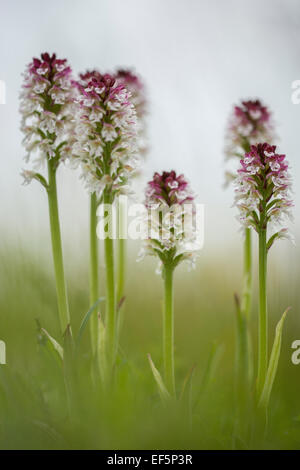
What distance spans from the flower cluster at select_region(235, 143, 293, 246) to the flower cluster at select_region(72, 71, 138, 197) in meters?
0.46

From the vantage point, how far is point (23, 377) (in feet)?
6.44

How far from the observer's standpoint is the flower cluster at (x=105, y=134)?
1832 mm

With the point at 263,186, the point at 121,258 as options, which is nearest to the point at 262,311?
the point at 263,186

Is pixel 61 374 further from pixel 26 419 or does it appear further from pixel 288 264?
pixel 288 264

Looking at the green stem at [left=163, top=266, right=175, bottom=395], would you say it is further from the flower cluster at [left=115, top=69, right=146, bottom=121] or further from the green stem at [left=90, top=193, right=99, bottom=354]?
the flower cluster at [left=115, top=69, right=146, bottom=121]

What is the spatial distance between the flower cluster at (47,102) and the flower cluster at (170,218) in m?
0.47

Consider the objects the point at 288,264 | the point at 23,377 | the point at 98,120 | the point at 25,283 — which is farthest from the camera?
the point at 288,264

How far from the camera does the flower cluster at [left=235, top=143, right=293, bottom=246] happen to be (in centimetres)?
176

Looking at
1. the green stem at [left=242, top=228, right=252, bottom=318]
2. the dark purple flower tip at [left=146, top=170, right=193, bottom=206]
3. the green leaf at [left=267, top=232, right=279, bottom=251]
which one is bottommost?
the green stem at [left=242, top=228, right=252, bottom=318]

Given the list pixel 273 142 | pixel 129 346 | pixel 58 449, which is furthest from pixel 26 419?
pixel 273 142

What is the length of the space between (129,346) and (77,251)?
2.05 feet

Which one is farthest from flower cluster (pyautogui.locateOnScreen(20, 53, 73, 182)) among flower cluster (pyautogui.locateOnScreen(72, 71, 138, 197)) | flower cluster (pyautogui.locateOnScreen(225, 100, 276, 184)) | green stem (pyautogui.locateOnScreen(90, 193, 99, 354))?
flower cluster (pyautogui.locateOnScreen(225, 100, 276, 184))

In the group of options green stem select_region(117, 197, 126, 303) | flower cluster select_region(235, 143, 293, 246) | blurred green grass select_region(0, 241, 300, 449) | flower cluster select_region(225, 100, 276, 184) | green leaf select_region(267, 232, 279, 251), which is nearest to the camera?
blurred green grass select_region(0, 241, 300, 449)
